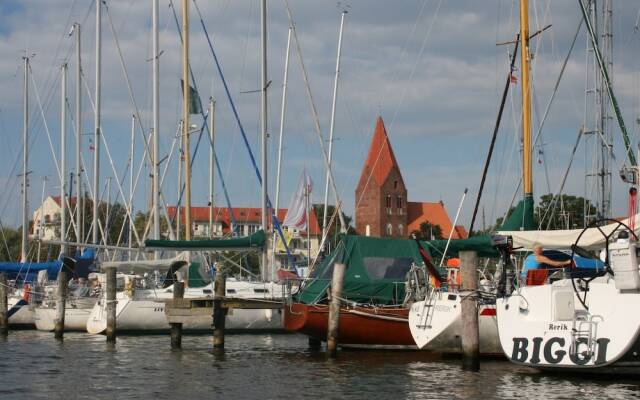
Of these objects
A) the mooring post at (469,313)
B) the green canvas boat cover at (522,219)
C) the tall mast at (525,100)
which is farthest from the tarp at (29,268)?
the mooring post at (469,313)

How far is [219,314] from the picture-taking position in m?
27.2

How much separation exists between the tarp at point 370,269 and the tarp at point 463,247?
0.47m

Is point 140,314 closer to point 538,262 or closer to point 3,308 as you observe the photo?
point 3,308

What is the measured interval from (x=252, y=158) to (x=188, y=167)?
3.49 meters

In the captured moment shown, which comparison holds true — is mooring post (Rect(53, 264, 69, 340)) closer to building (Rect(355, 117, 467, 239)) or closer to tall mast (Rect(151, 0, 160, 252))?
tall mast (Rect(151, 0, 160, 252))

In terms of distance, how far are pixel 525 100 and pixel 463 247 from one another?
5.41 metres

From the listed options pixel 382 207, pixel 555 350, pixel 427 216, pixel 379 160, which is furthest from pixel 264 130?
pixel 427 216

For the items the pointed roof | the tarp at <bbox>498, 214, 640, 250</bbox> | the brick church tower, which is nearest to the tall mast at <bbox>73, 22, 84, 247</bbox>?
the tarp at <bbox>498, 214, 640, 250</bbox>

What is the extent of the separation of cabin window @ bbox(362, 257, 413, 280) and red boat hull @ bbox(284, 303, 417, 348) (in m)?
1.40

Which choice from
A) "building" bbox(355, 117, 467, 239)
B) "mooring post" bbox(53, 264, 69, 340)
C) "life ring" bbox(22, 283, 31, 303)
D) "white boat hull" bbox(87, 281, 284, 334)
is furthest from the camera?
"building" bbox(355, 117, 467, 239)

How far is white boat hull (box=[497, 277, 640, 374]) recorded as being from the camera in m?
19.1

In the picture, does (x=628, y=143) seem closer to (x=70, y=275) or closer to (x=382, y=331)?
(x=382, y=331)

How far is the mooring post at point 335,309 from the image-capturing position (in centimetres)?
2566

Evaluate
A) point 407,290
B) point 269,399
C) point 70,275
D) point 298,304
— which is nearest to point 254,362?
point 298,304
